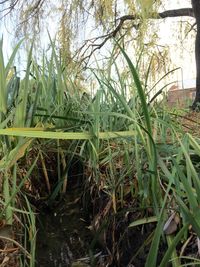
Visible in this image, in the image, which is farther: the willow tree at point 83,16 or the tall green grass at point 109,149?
the willow tree at point 83,16

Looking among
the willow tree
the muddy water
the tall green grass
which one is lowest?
the muddy water

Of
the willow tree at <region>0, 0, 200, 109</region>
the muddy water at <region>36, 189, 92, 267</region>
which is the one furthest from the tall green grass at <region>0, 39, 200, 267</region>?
the willow tree at <region>0, 0, 200, 109</region>

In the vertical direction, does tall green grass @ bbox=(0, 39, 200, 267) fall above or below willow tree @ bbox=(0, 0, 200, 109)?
below

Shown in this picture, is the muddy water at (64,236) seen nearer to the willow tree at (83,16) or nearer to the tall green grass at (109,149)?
the tall green grass at (109,149)

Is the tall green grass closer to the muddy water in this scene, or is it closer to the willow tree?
the muddy water

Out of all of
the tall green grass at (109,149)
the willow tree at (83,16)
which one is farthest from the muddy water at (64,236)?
the willow tree at (83,16)

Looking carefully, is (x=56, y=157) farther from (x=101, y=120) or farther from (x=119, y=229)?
(x=119, y=229)

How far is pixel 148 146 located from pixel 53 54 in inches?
14.5

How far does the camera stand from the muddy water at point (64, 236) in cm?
55

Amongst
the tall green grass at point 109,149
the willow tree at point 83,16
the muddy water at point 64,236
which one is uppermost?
the willow tree at point 83,16

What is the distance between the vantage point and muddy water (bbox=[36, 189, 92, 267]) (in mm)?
548

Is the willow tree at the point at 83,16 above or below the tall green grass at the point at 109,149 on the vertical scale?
above

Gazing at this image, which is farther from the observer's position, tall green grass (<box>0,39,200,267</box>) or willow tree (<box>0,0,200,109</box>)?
willow tree (<box>0,0,200,109</box>)

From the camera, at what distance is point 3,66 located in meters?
0.70
